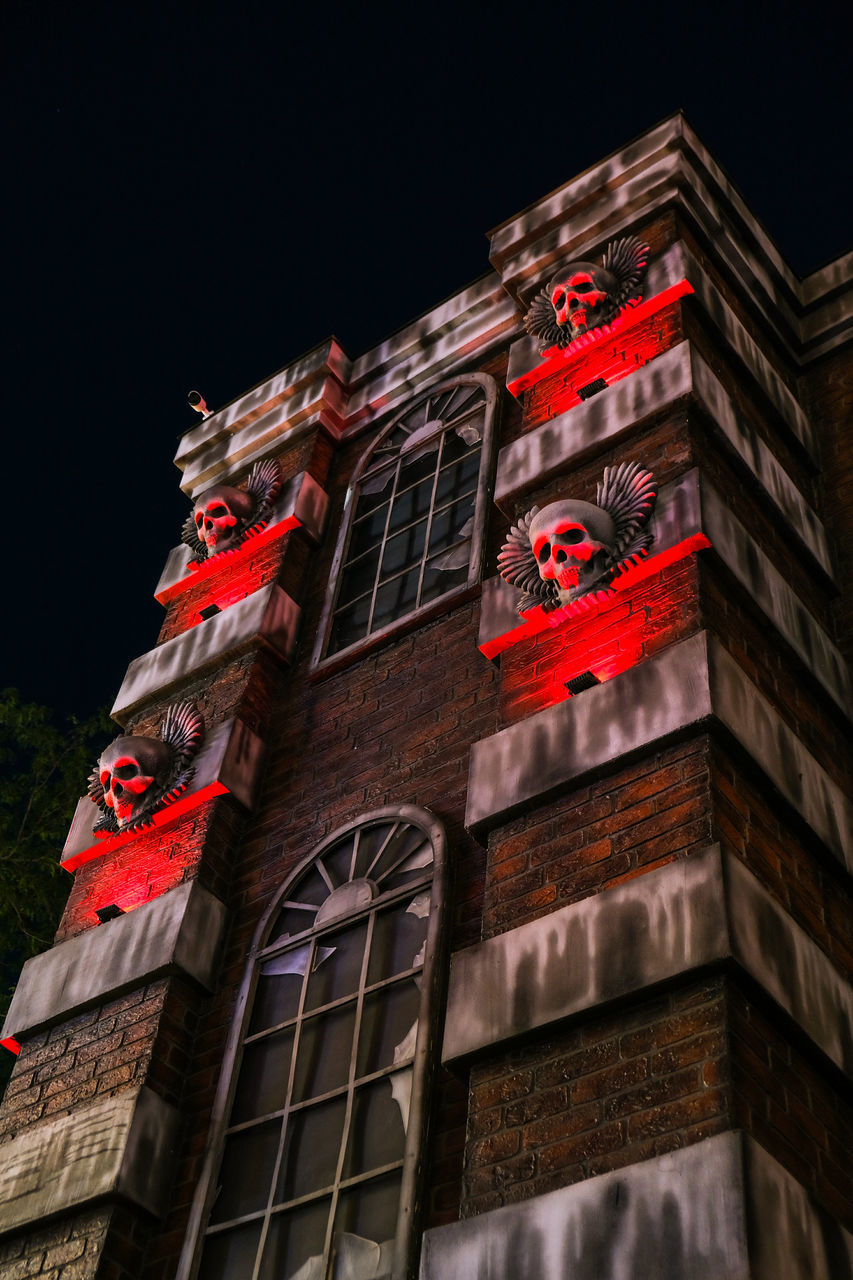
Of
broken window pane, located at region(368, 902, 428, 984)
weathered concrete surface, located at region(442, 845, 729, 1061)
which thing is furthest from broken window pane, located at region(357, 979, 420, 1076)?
weathered concrete surface, located at region(442, 845, 729, 1061)

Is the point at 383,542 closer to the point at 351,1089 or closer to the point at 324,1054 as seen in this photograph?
the point at 324,1054

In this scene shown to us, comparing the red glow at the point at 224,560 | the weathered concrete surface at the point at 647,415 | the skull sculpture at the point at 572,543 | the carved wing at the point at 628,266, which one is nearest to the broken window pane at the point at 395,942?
the skull sculpture at the point at 572,543

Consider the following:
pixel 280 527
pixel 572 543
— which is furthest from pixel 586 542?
pixel 280 527

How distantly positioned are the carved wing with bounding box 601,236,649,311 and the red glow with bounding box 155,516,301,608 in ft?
8.86

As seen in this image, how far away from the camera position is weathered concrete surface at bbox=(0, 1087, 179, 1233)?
671 centimetres

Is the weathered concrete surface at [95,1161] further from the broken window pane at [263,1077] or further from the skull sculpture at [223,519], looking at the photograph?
the skull sculpture at [223,519]

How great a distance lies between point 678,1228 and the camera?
448 centimetres

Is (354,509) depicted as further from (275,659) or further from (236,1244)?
(236,1244)

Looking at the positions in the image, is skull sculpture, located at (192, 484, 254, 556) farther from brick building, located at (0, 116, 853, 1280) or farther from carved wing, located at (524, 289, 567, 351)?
carved wing, located at (524, 289, 567, 351)

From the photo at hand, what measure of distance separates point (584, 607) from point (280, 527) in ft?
12.3

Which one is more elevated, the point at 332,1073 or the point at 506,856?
the point at 506,856

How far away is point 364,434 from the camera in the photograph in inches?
442

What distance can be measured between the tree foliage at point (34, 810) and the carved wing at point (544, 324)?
259 inches

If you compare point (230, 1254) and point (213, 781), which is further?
point (213, 781)
